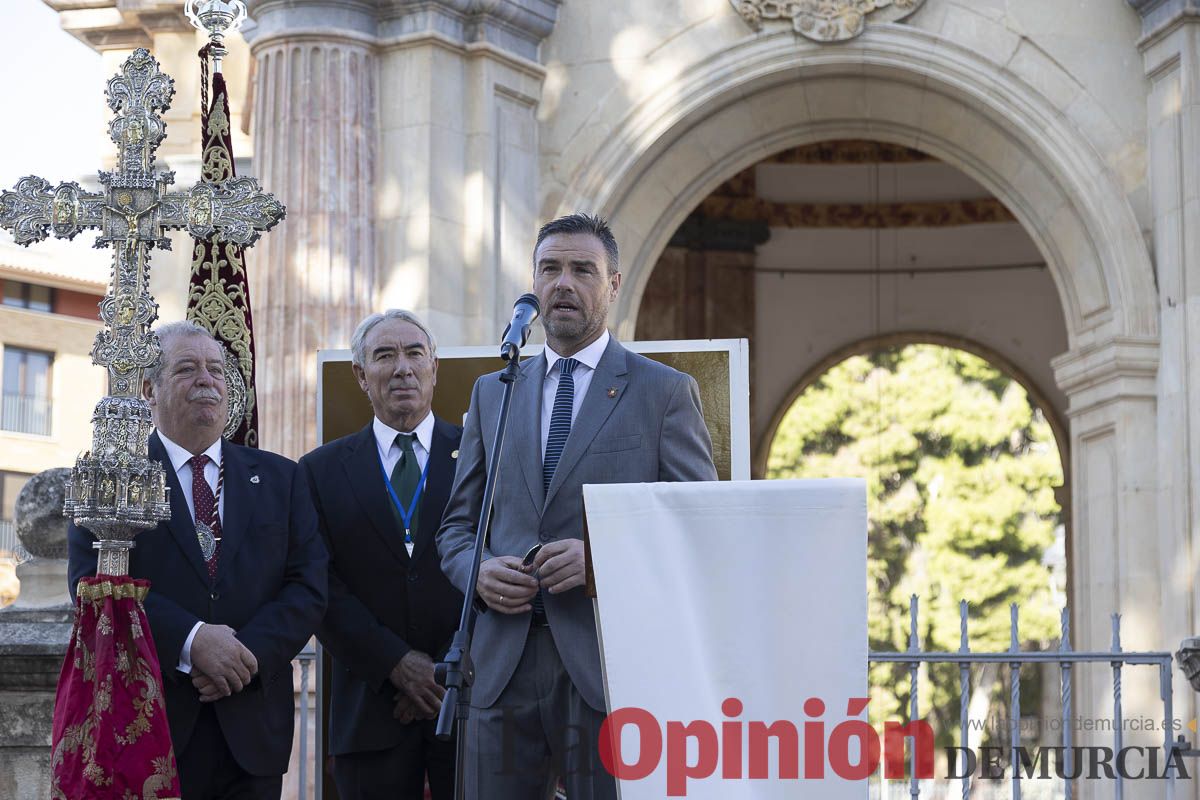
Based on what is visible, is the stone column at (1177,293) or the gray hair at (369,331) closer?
the gray hair at (369,331)

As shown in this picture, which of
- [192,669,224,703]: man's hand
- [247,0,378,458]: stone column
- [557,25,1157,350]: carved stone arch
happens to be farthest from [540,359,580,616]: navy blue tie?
[557,25,1157,350]: carved stone arch

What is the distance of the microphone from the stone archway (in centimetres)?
576

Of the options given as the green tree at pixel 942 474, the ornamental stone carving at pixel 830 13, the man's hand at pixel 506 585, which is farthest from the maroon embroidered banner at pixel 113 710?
the green tree at pixel 942 474

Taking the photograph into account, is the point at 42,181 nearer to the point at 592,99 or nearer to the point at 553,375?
the point at 553,375

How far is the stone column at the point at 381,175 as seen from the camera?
9.51 metres

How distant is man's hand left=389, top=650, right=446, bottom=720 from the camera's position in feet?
16.8

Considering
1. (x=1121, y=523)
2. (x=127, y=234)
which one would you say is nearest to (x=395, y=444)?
(x=127, y=234)

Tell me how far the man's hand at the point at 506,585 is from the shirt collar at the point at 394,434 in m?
1.38

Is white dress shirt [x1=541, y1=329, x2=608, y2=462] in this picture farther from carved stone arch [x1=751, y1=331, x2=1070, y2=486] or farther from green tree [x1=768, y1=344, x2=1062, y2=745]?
green tree [x1=768, y1=344, x2=1062, y2=745]

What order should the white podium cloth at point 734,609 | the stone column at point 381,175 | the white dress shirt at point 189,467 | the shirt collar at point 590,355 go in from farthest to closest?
the stone column at point 381,175 < the white dress shirt at point 189,467 < the shirt collar at point 590,355 < the white podium cloth at point 734,609

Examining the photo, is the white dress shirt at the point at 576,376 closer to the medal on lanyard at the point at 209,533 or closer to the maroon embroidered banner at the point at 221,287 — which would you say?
the medal on lanyard at the point at 209,533

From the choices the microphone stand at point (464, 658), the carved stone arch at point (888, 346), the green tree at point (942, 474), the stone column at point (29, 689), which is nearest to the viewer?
the microphone stand at point (464, 658)

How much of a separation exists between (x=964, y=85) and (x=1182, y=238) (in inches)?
58.0

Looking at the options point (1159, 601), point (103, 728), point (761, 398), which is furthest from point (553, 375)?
point (761, 398)
